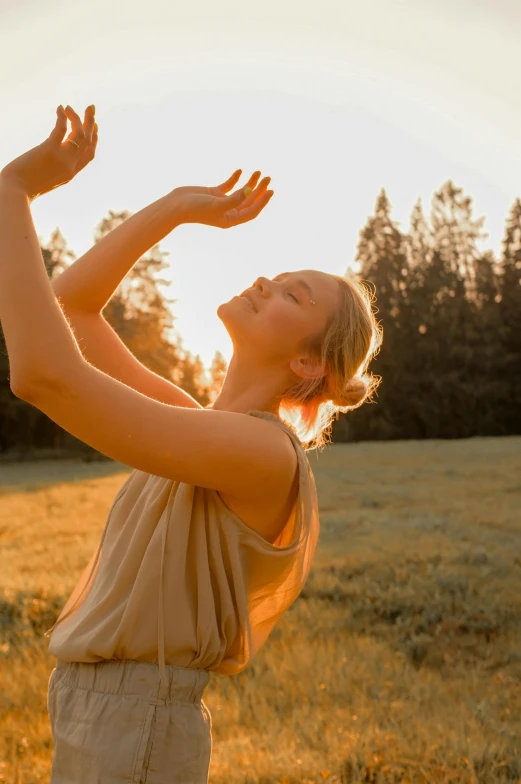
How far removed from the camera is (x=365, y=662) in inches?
220

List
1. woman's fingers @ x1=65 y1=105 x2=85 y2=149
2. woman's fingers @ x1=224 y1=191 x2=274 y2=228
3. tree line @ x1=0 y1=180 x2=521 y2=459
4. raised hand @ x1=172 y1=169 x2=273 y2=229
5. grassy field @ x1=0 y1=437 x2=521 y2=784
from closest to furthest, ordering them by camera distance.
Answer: woman's fingers @ x1=65 y1=105 x2=85 y2=149, raised hand @ x1=172 y1=169 x2=273 y2=229, woman's fingers @ x1=224 y1=191 x2=274 y2=228, grassy field @ x1=0 y1=437 x2=521 y2=784, tree line @ x1=0 y1=180 x2=521 y2=459

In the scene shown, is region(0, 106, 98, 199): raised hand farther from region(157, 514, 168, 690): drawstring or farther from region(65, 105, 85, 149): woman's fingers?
region(157, 514, 168, 690): drawstring

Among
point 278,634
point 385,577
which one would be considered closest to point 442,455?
point 385,577

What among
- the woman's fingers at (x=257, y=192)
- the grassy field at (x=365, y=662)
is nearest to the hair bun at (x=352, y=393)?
the woman's fingers at (x=257, y=192)

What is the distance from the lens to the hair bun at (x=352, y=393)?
8.64 feet

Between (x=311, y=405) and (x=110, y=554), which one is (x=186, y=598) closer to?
(x=110, y=554)

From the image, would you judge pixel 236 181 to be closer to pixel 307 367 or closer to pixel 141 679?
pixel 307 367

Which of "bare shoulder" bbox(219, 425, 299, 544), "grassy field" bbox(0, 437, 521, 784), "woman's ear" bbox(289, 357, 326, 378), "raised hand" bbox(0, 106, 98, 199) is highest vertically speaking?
"raised hand" bbox(0, 106, 98, 199)

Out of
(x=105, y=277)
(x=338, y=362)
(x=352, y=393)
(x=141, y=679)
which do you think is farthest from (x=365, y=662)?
(x=105, y=277)

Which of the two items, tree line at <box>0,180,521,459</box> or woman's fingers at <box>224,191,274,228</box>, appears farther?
tree line at <box>0,180,521,459</box>

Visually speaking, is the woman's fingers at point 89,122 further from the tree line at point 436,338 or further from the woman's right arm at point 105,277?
the tree line at point 436,338

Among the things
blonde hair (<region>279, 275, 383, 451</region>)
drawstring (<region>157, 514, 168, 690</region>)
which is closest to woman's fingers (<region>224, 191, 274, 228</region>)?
blonde hair (<region>279, 275, 383, 451</region>)

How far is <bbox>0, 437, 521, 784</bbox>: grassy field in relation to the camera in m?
4.03

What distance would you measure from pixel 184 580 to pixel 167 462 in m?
0.41
